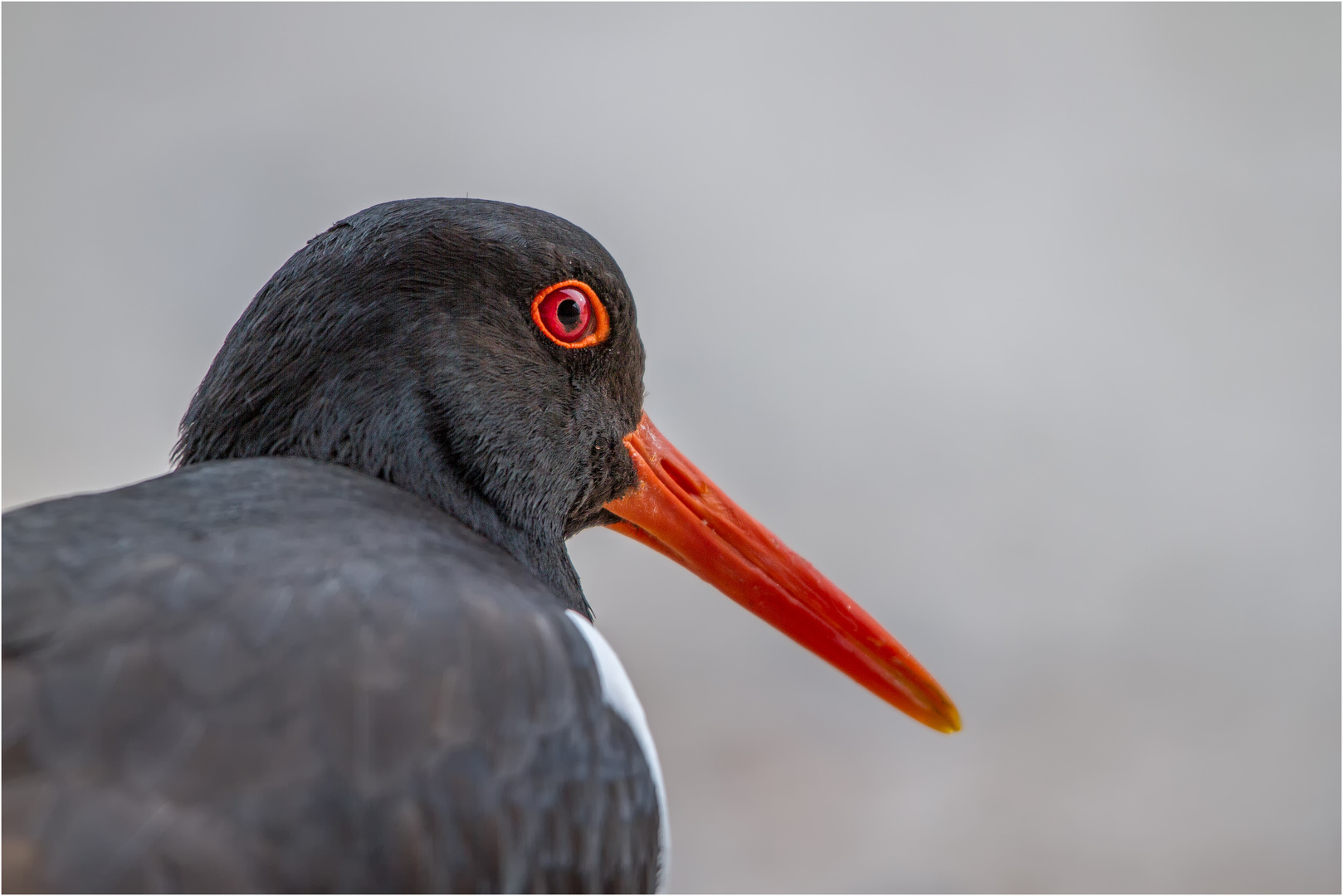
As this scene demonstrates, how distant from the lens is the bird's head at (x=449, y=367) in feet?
4.33

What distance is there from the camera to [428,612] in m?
0.98

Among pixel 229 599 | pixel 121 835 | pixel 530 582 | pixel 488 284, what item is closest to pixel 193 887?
pixel 121 835

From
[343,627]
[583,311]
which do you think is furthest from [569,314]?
[343,627]

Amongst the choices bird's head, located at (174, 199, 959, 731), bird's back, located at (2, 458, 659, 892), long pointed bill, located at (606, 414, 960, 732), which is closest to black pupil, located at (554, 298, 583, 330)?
bird's head, located at (174, 199, 959, 731)

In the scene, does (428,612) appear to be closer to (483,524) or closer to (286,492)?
(286,492)

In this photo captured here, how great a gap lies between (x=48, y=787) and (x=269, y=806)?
0.56ft

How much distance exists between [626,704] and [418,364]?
53 centimetres

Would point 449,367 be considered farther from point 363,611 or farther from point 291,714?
point 291,714

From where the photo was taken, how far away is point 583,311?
148 centimetres

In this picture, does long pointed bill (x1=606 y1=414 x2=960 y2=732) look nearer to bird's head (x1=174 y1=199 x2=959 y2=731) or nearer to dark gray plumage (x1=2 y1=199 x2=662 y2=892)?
bird's head (x1=174 y1=199 x2=959 y2=731)

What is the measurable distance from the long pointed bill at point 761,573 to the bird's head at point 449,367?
138 mm

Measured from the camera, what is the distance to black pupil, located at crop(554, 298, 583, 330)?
1.46m

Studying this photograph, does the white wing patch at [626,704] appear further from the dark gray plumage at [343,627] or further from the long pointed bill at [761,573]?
the long pointed bill at [761,573]

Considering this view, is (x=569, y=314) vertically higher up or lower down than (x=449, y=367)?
higher up
